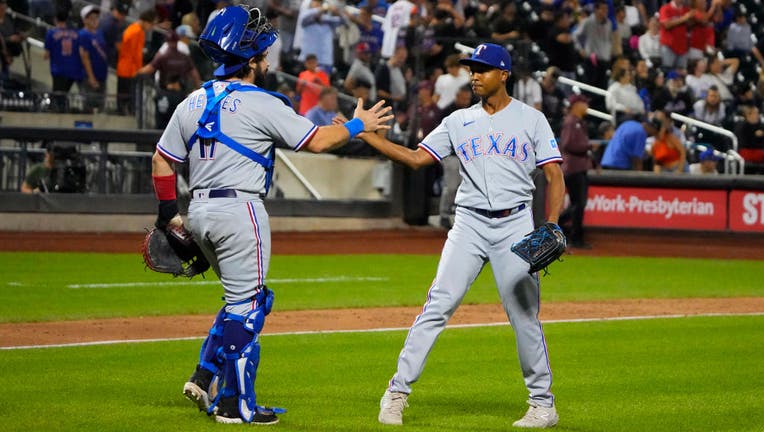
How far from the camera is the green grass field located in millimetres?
7109

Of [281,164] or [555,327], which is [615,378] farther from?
[281,164]

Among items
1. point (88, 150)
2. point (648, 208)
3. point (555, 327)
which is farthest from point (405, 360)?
point (648, 208)

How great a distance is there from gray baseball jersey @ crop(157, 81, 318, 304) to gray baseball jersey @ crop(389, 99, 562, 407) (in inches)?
37.2

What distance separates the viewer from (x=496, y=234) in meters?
7.00

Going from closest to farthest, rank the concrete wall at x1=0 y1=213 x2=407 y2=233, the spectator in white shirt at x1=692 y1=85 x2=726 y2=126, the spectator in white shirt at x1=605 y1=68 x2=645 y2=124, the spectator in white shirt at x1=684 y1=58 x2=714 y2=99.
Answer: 1. the concrete wall at x1=0 y1=213 x2=407 y2=233
2. the spectator in white shirt at x1=605 y1=68 x2=645 y2=124
3. the spectator in white shirt at x1=692 y1=85 x2=726 y2=126
4. the spectator in white shirt at x1=684 y1=58 x2=714 y2=99

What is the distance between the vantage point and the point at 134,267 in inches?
639

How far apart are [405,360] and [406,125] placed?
1502 centimetres

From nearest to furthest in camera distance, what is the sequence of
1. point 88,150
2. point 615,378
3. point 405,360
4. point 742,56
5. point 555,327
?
point 405,360 → point 615,378 → point 555,327 → point 88,150 → point 742,56

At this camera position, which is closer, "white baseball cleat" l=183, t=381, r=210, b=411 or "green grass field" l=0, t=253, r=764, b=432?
"white baseball cleat" l=183, t=381, r=210, b=411

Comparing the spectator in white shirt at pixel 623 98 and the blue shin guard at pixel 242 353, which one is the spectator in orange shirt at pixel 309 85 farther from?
the blue shin guard at pixel 242 353

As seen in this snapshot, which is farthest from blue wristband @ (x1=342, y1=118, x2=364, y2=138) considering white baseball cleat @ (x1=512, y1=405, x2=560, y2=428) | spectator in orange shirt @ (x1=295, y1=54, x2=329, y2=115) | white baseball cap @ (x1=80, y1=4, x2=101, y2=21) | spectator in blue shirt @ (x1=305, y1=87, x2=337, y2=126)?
white baseball cap @ (x1=80, y1=4, x2=101, y2=21)

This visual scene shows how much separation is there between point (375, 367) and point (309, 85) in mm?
11892

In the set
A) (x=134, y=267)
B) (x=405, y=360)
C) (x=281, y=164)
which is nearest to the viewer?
(x=405, y=360)

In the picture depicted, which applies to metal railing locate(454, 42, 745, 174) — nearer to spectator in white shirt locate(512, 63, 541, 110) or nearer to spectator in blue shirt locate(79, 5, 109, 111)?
spectator in white shirt locate(512, 63, 541, 110)
